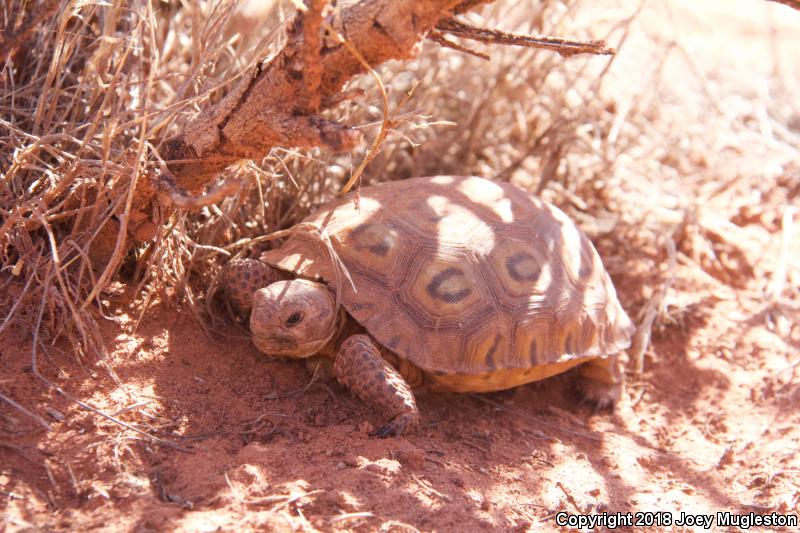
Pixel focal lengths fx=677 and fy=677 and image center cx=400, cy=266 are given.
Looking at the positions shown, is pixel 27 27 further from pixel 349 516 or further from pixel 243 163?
pixel 349 516

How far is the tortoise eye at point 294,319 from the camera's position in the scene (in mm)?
2812

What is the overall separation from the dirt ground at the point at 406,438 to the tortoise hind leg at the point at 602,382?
6cm

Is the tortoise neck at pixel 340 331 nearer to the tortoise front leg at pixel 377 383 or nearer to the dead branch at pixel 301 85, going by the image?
the tortoise front leg at pixel 377 383

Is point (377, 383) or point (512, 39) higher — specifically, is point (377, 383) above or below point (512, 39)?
below

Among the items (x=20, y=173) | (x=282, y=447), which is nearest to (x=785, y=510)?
(x=282, y=447)

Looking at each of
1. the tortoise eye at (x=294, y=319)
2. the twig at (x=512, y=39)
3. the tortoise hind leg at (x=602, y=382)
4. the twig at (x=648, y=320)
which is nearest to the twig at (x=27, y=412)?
the tortoise eye at (x=294, y=319)

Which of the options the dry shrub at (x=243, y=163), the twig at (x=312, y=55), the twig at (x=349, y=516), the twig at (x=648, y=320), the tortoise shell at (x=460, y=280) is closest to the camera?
the twig at (x=312, y=55)

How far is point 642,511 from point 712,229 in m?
2.72

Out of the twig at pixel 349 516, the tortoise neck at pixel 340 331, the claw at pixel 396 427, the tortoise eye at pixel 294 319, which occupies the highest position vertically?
the tortoise eye at pixel 294 319

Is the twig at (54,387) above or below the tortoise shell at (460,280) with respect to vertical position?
below

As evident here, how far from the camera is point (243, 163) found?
267 cm

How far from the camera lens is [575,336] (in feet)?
10.5

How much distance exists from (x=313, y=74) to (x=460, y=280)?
4.01 ft

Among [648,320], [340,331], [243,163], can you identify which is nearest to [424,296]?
[340,331]
